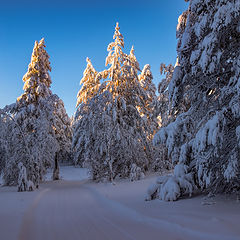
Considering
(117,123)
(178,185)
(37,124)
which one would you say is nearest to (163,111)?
(117,123)

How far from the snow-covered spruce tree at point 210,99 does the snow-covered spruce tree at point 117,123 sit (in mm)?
8511

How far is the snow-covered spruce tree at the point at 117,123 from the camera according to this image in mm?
16422

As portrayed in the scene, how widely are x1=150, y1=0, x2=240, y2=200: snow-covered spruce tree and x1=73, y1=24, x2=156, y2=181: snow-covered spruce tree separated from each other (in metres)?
8.51

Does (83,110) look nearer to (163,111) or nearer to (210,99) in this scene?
(163,111)

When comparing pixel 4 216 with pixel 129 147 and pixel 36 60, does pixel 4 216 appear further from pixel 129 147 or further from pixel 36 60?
pixel 36 60

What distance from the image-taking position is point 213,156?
5887 millimetres

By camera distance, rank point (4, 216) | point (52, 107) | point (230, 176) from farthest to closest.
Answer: point (52, 107) → point (4, 216) → point (230, 176)

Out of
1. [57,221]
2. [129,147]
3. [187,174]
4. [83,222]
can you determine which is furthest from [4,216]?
[129,147]

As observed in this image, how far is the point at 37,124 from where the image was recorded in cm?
1841

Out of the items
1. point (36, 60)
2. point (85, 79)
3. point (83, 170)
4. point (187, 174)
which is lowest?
point (83, 170)

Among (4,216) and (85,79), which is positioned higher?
(85,79)

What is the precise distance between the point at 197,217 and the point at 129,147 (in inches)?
461

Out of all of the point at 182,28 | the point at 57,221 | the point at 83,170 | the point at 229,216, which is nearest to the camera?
the point at 229,216

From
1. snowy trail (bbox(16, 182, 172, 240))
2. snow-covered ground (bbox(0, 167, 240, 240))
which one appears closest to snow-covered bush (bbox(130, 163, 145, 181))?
snow-covered ground (bbox(0, 167, 240, 240))
